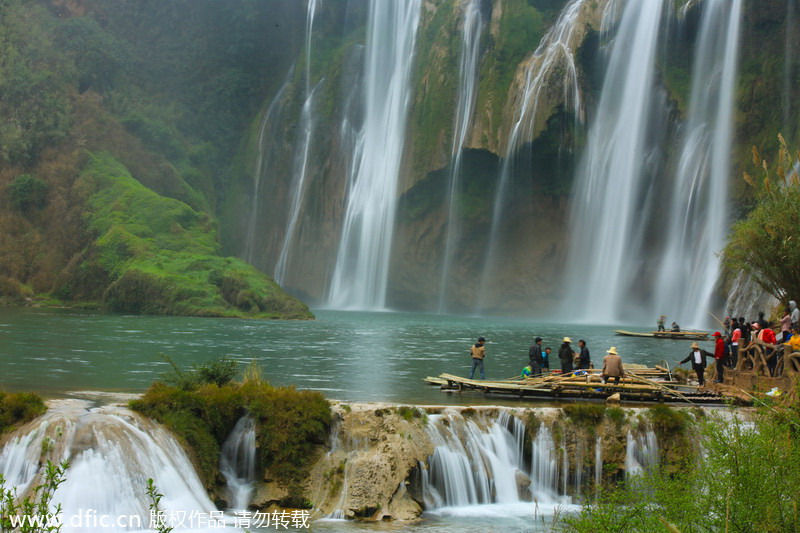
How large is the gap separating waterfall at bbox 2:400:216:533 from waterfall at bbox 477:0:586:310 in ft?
165

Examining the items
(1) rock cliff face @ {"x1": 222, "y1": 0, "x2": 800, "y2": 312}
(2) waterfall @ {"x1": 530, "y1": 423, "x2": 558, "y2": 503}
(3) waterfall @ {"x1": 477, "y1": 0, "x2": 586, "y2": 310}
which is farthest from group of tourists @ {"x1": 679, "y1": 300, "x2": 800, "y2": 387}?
(3) waterfall @ {"x1": 477, "y1": 0, "x2": 586, "y2": 310}

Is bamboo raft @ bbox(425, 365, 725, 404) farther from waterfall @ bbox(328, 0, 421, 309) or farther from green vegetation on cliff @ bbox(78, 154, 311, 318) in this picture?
waterfall @ bbox(328, 0, 421, 309)

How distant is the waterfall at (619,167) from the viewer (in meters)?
56.3

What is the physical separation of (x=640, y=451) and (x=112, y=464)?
9206 millimetres

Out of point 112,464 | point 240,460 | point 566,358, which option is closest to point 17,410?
point 112,464

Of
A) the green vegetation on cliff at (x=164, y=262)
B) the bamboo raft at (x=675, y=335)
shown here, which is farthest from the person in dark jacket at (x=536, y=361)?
the green vegetation on cliff at (x=164, y=262)

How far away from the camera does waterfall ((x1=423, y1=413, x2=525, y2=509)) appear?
1459 cm

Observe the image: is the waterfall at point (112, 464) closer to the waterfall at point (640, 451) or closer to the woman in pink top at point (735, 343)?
the waterfall at point (640, 451)

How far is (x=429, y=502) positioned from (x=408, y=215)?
2175 inches

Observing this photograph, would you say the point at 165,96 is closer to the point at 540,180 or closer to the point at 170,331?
the point at 540,180

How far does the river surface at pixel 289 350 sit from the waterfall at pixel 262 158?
31454mm

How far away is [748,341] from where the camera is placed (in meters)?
21.0

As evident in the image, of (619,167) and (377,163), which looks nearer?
(619,167)

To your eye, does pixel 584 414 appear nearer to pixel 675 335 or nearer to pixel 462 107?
pixel 675 335
